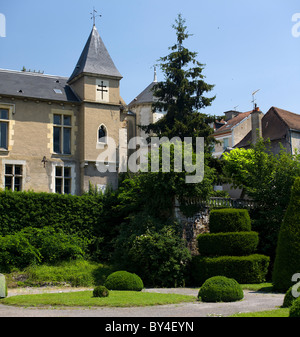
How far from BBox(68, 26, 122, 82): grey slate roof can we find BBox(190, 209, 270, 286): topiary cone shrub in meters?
12.9

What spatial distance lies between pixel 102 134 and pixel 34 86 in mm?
5063

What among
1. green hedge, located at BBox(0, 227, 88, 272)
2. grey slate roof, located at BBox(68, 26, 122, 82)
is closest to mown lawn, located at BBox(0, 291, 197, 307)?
green hedge, located at BBox(0, 227, 88, 272)

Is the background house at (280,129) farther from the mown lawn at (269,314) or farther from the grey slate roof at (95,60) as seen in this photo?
the mown lawn at (269,314)

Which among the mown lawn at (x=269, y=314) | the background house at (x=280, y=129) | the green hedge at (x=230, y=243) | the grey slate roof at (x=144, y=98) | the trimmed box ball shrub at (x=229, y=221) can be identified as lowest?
the mown lawn at (x=269, y=314)

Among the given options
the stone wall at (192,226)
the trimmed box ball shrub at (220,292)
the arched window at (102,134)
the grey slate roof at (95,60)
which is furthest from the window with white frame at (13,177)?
the trimmed box ball shrub at (220,292)

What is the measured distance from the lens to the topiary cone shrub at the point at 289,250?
1752 centimetres

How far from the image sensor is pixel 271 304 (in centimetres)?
1429

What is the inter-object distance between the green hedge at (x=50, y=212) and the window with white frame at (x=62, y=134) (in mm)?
4361

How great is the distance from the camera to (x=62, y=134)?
29750 millimetres

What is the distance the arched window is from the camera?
30.2 m

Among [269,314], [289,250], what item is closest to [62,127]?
[289,250]

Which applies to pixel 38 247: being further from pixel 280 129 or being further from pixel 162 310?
pixel 280 129

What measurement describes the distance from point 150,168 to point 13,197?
699 cm
